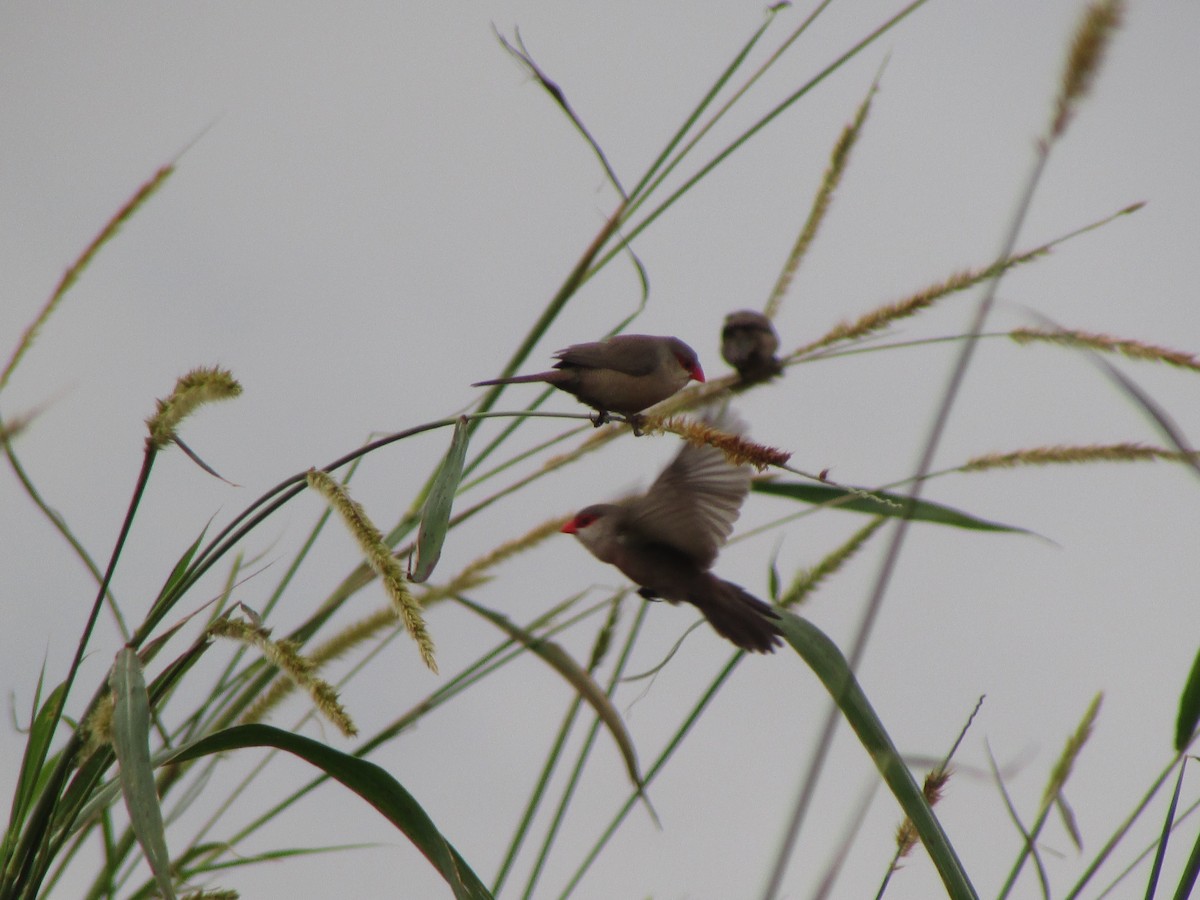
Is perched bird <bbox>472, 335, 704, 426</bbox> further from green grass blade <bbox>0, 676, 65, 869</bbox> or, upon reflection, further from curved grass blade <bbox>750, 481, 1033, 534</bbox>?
green grass blade <bbox>0, 676, 65, 869</bbox>

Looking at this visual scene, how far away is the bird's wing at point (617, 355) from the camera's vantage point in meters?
3.08

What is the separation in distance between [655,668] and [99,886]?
3.19 ft

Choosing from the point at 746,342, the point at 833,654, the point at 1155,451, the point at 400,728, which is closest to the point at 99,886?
the point at 400,728

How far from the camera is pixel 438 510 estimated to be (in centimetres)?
153

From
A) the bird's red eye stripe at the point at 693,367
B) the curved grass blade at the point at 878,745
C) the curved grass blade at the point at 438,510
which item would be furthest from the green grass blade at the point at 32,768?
the bird's red eye stripe at the point at 693,367

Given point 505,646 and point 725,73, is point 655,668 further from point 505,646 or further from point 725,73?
point 725,73

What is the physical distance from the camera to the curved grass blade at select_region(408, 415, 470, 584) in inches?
57.1

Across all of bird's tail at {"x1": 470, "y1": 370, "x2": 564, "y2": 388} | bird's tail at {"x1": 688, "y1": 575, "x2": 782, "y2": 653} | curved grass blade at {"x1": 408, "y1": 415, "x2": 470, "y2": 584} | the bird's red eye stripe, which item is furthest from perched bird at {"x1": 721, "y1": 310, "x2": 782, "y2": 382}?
curved grass blade at {"x1": 408, "y1": 415, "x2": 470, "y2": 584}

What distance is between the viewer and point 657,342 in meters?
3.49

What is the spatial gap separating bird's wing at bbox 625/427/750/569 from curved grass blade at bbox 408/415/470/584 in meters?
1.08

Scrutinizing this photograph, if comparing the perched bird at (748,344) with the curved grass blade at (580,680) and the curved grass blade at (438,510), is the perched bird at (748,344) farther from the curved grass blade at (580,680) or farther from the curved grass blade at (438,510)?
the curved grass blade at (438,510)

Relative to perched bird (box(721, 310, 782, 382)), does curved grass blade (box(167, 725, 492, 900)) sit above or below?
below

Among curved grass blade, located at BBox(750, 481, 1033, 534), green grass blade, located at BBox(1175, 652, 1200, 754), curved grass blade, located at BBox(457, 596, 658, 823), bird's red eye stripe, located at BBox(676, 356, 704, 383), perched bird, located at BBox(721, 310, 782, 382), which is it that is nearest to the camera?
green grass blade, located at BBox(1175, 652, 1200, 754)

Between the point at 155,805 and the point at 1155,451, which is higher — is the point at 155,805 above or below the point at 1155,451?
below
